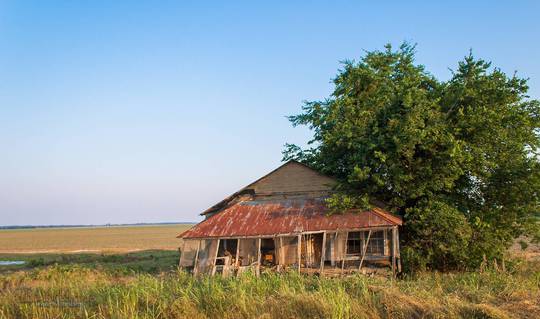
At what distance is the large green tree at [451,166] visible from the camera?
55.5ft

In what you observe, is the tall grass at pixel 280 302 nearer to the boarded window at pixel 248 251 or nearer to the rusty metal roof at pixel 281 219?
the rusty metal roof at pixel 281 219

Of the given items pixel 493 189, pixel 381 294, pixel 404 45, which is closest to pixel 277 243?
pixel 493 189

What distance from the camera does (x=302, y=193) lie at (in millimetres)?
20484

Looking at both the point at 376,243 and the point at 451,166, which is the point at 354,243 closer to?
the point at 376,243

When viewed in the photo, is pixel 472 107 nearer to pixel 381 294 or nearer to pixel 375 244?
pixel 375 244

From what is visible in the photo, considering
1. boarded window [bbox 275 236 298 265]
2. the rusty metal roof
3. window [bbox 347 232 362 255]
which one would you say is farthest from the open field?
window [bbox 347 232 362 255]

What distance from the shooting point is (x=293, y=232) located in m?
17.3

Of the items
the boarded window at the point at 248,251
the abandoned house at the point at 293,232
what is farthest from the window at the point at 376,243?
the boarded window at the point at 248,251

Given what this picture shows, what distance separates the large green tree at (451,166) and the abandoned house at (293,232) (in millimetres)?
1011

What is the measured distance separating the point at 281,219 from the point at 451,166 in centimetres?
680

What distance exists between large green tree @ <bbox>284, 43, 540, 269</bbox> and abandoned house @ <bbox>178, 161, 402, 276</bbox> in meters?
1.01

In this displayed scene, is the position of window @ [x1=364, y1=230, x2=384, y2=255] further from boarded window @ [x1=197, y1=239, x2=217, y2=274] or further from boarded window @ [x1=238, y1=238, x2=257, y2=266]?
boarded window @ [x1=197, y1=239, x2=217, y2=274]

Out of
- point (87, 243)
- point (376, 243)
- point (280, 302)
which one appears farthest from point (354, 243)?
point (87, 243)

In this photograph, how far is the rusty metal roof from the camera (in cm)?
1708
